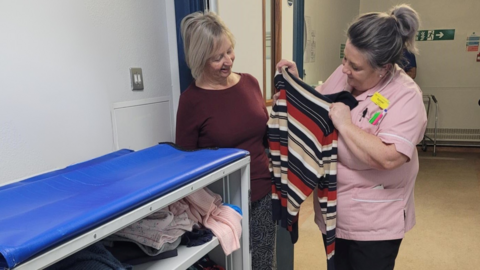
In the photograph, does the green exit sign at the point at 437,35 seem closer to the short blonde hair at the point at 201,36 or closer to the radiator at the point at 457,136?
the radiator at the point at 457,136

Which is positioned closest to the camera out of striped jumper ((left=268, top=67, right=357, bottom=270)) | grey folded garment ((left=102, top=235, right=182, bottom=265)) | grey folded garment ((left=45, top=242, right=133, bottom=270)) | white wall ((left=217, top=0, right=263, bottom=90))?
grey folded garment ((left=45, top=242, right=133, bottom=270))

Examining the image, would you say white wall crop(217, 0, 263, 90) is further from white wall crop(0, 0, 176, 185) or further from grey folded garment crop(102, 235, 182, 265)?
grey folded garment crop(102, 235, 182, 265)

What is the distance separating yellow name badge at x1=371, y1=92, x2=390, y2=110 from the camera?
1.07 meters

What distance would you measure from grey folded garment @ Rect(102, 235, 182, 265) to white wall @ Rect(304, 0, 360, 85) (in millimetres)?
2742

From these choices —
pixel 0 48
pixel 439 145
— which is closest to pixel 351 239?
pixel 0 48

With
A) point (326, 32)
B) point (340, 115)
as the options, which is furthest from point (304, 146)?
point (326, 32)

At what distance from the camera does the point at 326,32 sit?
3.99 meters

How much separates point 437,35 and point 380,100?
463cm

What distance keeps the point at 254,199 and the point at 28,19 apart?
3.10 ft

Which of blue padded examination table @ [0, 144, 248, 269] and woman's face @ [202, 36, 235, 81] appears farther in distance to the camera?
woman's face @ [202, 36, 235, 81]

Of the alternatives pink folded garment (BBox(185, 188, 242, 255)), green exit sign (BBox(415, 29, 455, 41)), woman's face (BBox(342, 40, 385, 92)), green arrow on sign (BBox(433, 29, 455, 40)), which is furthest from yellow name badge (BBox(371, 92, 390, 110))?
green arrow on sign (BBox(433, 29, 455, 40))

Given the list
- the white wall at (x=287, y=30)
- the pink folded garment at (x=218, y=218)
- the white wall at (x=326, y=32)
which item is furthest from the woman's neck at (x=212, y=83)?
the white wall at (x=326, y=32)

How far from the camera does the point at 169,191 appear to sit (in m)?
0.76

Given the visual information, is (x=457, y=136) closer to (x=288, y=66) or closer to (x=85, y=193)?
(x=288, y=66)
